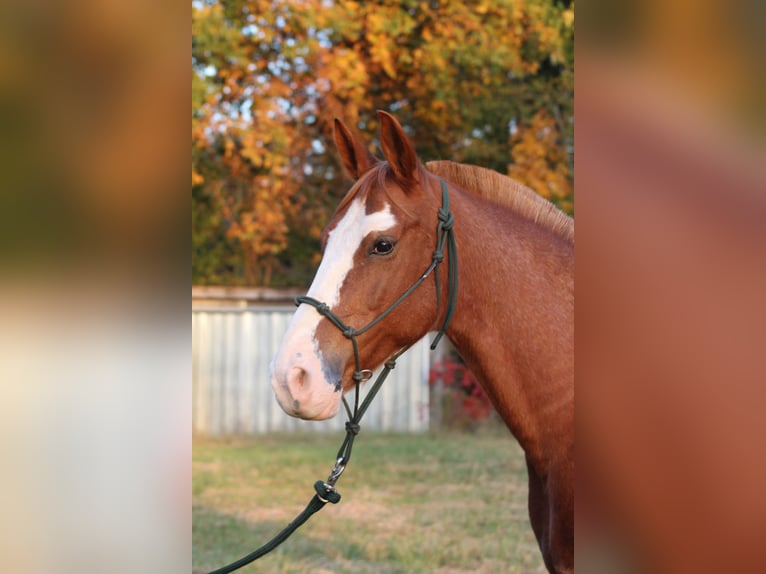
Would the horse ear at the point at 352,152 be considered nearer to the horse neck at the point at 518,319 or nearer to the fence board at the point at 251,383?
the horse neck at the point at 518,319

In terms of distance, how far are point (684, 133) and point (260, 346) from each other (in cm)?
1001

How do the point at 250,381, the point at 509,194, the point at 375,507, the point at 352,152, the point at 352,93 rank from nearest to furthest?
the point at 509,194 → the point at 352,152 → the point at 375,507 → the point at 352,93 → the point at 250,381

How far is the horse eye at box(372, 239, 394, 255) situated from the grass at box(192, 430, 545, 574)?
9.64 feet

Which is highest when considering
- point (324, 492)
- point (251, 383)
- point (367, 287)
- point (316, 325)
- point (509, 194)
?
point (509, 194)

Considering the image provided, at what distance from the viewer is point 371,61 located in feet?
31.8

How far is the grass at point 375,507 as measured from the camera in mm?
4758

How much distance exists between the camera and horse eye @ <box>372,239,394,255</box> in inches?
85.4

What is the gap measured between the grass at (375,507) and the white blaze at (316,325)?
281cm

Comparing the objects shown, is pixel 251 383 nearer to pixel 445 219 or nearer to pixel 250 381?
pixel 250 381

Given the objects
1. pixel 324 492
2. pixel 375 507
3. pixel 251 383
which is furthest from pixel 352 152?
pixel 251 383

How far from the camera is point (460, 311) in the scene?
225cm

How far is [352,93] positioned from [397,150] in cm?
731

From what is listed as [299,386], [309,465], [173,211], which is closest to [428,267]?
[299,386]

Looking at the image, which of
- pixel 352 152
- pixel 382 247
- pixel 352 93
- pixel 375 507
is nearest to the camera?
pixel 382 247
